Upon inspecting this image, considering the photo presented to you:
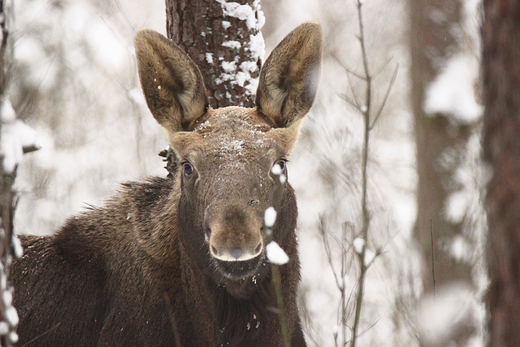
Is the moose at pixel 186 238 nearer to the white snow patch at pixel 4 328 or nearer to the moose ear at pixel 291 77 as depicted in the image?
the moose ear at pixel 291 77

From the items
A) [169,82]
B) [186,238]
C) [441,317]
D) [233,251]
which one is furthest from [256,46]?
[441,317]

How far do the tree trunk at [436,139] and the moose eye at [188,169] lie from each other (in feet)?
8.42

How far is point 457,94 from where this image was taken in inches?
176

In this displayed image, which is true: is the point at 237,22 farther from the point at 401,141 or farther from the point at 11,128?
the point at 401,141

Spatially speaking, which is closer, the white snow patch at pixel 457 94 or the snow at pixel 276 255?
the snow at pixel 276 255

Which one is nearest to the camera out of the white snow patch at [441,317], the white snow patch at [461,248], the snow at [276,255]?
the snow at [276,255]

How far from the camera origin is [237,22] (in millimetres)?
5227

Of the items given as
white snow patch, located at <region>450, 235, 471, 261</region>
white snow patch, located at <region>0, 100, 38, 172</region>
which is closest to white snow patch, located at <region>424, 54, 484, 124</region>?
white snow patch, located at <region>450, 235, 471, 261</region>

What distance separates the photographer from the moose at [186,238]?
12.0 feet

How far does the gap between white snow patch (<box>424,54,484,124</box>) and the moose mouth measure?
6.28 ft

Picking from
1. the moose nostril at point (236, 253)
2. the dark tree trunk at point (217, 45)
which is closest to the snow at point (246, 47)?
the dark tree trunk at point (217, 45)

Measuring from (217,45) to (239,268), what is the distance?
2.56 m

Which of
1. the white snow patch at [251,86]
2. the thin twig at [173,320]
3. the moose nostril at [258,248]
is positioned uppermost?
the white snow patch at [251,86]

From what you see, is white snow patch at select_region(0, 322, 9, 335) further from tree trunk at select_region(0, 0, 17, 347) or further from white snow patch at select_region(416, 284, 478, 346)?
white snow patch at select_region(416, 284, 478, 346)
